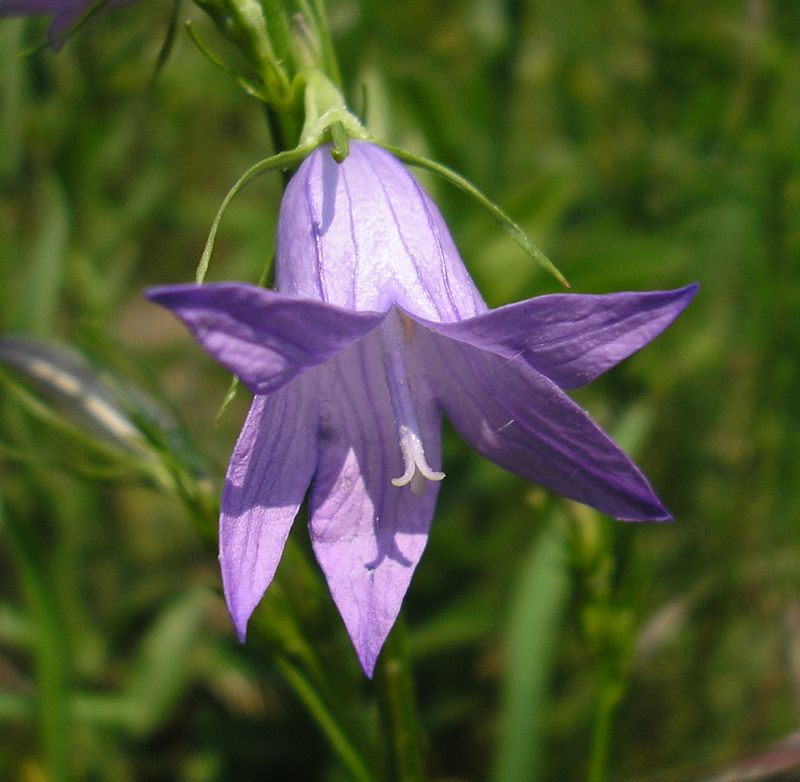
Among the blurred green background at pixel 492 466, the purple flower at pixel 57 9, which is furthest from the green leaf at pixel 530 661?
the purple flower at pixel 57 9

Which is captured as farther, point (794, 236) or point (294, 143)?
point (794, 236)

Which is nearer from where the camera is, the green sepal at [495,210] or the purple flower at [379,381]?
the purple flower at [379,381]

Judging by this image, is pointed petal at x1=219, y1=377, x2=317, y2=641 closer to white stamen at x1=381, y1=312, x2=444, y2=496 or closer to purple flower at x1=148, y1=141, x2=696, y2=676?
purple flower at x1=148, y1=141, x2=696, y2=676

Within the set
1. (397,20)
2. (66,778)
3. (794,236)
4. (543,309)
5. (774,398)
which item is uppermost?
(397,20)

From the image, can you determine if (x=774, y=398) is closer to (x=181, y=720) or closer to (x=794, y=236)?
(x=794, y=236)

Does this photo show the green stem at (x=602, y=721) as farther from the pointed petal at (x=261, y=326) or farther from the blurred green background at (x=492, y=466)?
the pointed petal at (x=261, y=326)

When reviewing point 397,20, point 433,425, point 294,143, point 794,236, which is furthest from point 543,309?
point 397,20
